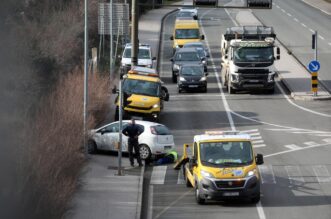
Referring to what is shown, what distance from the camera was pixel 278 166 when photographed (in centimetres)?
3111

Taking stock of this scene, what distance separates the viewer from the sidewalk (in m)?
48.0

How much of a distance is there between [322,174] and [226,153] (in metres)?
5.02

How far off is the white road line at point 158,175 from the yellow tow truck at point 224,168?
2487 millimetres

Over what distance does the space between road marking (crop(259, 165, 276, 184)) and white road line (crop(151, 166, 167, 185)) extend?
9.89ft

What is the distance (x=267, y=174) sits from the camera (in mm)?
29766

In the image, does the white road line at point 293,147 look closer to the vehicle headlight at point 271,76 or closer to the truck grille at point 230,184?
the truck grille at point 230,184

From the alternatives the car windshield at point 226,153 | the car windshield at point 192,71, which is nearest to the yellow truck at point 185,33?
the car windshield at point 192,71

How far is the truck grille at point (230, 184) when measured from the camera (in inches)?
980

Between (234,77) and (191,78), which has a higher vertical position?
(234,77)

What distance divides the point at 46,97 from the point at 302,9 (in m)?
70.7

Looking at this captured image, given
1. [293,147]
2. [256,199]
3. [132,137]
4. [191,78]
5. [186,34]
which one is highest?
[186,34]

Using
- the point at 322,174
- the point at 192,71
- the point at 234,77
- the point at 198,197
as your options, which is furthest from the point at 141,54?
the point at 198,197

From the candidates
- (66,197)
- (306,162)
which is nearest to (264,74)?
(306,162)

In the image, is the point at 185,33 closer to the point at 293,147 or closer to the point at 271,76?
the point at 271,76
